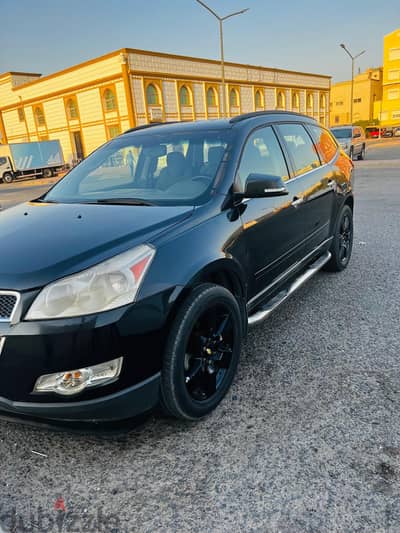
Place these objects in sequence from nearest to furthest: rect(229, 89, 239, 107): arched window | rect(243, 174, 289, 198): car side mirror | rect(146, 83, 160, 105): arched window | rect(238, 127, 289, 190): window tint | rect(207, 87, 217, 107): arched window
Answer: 1. rect(243, 174, 289, 198): car side mirror
2. rect(238, 127, 289, 190): window tint
3. rect(146, 83, 160, 105): arched window
4. rect(207, 87, 217, 107): arched window
5. rect(229, 89, 239, 107): arched window

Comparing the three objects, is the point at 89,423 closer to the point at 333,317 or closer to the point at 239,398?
the point at 239,398

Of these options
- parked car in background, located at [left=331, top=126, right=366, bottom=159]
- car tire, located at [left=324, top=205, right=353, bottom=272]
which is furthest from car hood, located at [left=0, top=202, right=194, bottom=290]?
parked car in background, located at [left=331, top=126, right=366, bottom=159]

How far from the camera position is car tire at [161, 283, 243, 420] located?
208cm

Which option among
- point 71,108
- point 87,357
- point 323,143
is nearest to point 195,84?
point 71,108

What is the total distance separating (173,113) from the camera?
37.1 metres

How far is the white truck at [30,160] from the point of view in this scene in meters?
29.6

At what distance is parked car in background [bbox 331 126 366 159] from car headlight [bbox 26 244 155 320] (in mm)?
19602

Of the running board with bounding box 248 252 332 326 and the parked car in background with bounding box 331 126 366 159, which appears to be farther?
the parked car in background with bounding box 331 126 366 159

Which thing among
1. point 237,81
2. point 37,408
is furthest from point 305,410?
point 237,81

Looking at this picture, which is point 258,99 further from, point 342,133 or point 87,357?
point 87,357

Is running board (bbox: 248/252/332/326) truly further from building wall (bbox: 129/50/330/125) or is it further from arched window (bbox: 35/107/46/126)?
arched window (bbox: 35/107/46/126)

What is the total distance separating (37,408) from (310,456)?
1325 millimetres

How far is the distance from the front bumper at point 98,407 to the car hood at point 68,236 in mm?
538

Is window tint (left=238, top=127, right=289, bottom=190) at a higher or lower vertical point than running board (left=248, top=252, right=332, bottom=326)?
higher
